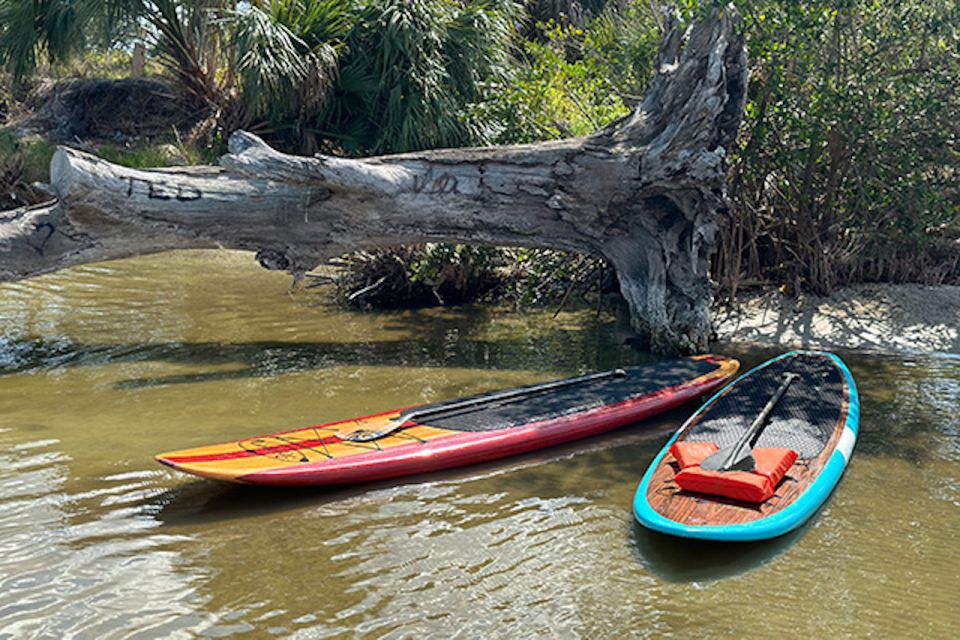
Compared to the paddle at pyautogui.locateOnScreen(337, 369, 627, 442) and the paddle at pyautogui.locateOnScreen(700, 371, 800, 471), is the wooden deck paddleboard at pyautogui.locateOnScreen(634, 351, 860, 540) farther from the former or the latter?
the paddle at pyautogui.locateOnScreen(337, 369, 627, 442)

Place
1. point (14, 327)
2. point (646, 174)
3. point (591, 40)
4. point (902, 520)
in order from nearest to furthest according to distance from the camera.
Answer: point (902, 520) < point (646, 174) < point (14, 327) < point (591, 40)

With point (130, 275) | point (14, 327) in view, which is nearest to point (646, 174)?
point (14, 327)

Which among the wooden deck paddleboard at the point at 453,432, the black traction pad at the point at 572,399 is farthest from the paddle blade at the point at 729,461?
the black traction pad at the point at 572,399

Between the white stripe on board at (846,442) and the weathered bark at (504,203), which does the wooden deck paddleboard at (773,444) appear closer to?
the white stripe on board at (846,442)

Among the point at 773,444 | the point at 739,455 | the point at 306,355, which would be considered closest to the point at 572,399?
the point at 773,444

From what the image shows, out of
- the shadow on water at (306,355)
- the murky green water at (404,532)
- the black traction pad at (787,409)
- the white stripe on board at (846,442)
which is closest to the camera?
the murky green water at (404,532)

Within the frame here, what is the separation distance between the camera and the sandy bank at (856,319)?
9406mm

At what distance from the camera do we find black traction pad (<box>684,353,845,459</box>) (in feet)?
19.9

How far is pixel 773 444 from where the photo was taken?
235 inches

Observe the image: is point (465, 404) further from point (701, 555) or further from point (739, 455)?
point (701, 555)

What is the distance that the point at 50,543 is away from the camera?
4863 mm

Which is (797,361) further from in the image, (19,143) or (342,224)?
(19,143)

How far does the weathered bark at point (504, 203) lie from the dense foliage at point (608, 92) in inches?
41.0

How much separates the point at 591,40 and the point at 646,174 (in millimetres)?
3276
